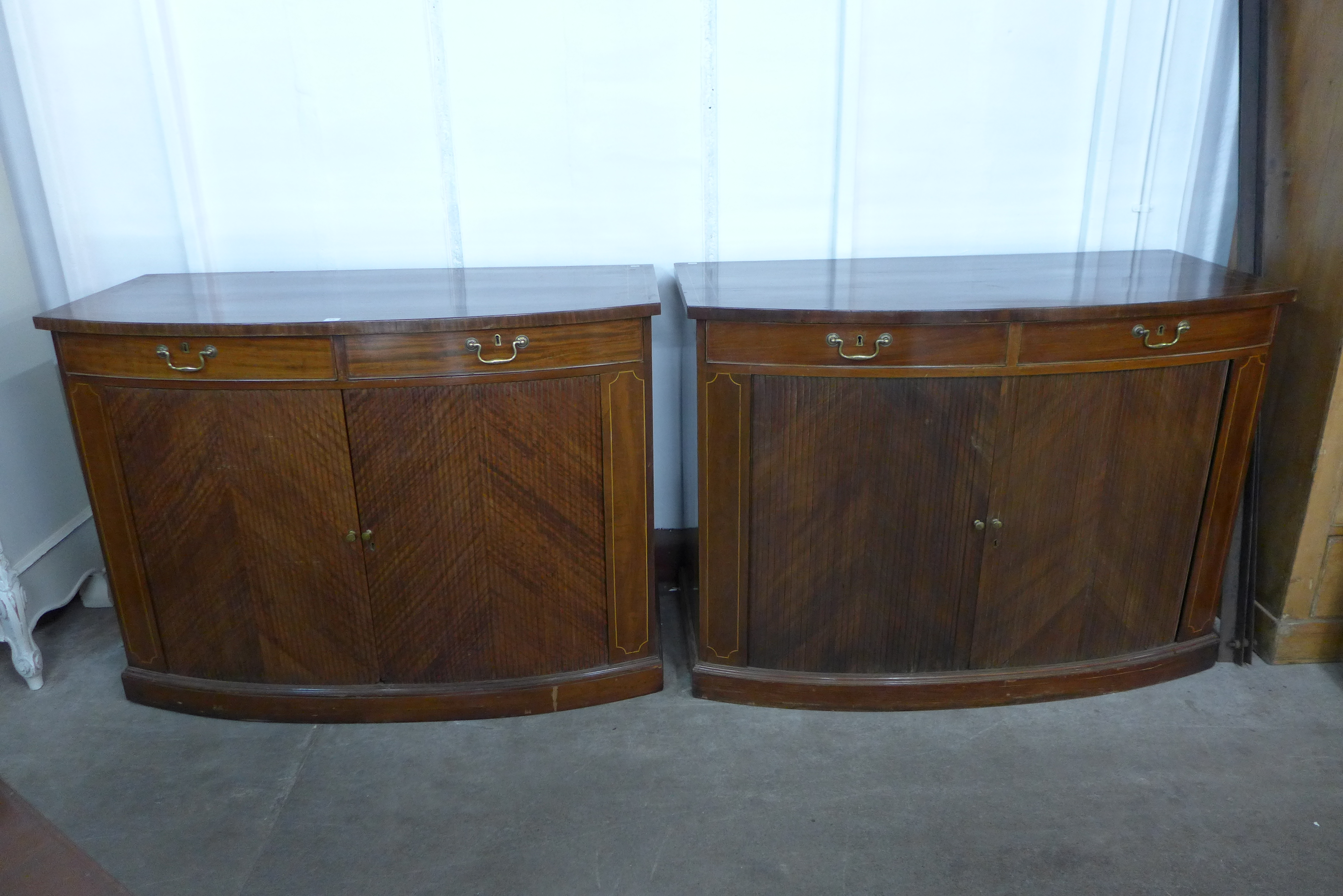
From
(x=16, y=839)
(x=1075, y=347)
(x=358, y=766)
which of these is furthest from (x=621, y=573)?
(x=16, y=839)

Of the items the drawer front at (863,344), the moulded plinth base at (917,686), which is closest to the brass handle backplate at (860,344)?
the drawer front at (863,344)

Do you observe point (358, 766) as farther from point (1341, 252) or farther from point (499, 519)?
point (1341, 252)

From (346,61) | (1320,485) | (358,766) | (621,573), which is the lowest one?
(358,766)

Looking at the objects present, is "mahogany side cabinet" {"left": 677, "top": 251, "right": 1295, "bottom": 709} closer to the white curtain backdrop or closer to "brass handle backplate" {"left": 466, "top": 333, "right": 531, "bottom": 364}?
the white curtain backdrop

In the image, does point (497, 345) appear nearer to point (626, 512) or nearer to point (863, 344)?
point (626, 512)

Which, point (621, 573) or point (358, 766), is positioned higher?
point (621, 573)

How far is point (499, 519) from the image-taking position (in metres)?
2.16

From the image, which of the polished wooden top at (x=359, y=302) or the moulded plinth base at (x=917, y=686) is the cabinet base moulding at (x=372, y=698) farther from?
the polished wooden top at (x=359, y=302)

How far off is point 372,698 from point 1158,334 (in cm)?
196

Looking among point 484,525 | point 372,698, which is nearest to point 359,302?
point 484,525

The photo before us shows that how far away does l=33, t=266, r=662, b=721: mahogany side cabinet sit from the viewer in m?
2.01

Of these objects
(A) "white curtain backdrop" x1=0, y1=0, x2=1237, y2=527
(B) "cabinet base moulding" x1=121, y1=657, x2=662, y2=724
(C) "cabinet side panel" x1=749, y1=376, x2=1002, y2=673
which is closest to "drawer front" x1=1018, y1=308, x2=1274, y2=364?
(C) "cabinet side panel" x1=749, y1=376, x2=1002, y2=673

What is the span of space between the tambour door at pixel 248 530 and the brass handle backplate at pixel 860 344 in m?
1.04

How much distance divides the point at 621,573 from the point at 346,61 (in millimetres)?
1426
